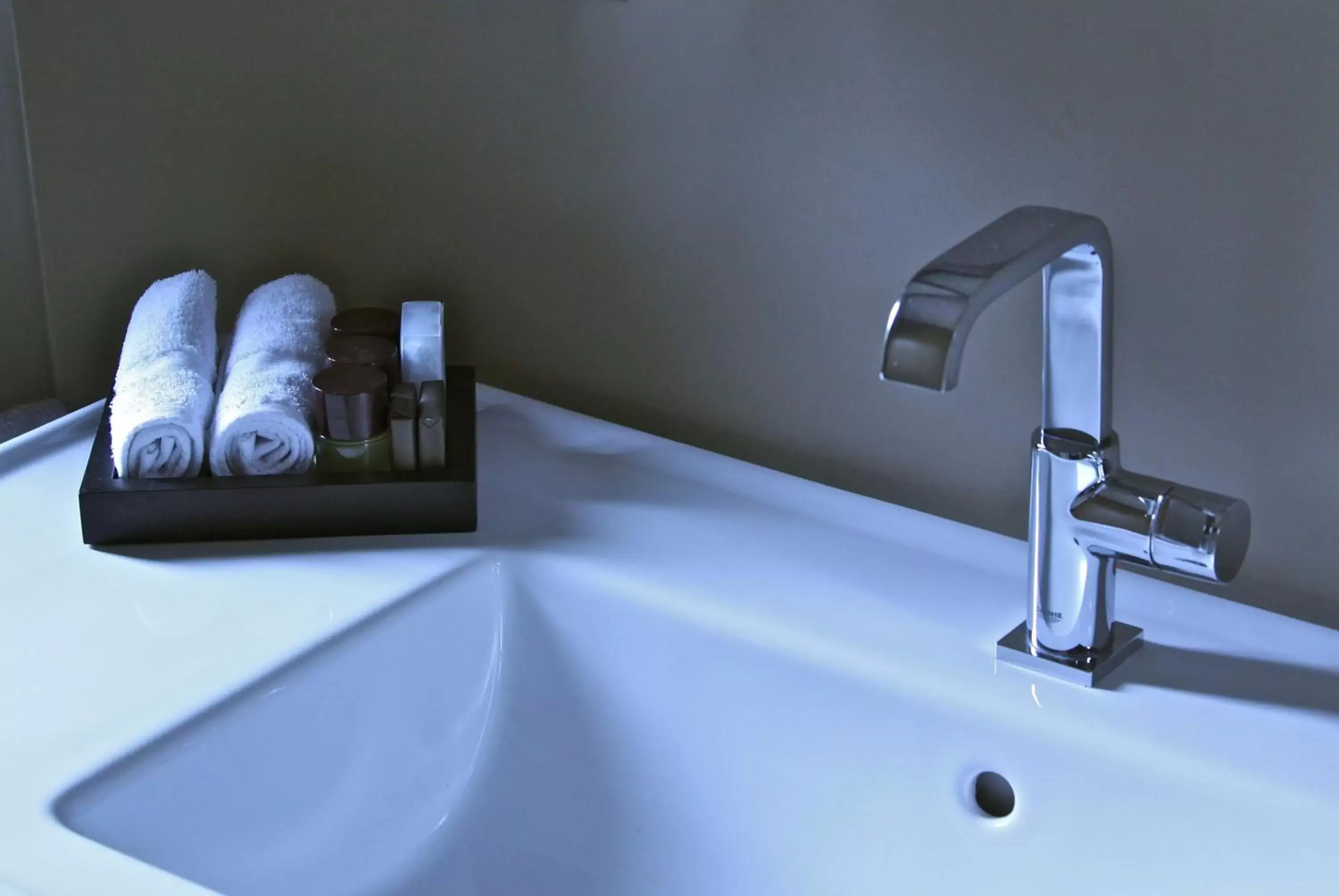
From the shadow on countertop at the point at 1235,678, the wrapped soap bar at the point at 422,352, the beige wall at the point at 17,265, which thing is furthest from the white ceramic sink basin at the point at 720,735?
the beige wall at the point at 17,265

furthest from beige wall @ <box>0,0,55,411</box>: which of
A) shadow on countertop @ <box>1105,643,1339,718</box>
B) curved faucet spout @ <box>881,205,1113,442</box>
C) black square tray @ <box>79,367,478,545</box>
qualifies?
shadow on countertop @ <box>1105,643,1339,718</box>

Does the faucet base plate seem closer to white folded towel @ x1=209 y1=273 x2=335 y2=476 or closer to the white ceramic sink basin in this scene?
the white ceramic sink basin

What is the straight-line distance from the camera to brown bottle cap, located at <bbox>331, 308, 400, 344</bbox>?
977mm

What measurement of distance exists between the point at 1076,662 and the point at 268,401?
1.66 feet

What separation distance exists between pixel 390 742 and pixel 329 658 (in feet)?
0.22

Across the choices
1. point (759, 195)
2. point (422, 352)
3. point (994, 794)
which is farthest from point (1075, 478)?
point (422, 352)

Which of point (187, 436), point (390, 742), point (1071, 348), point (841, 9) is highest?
point (841, 9)

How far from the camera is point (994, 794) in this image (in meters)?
0.76

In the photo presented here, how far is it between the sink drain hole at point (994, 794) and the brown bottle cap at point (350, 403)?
0.42 meters

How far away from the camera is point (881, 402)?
0.93m

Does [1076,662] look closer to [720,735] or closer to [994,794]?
[994,794]

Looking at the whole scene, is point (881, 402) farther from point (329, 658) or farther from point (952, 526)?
point (329, 658)

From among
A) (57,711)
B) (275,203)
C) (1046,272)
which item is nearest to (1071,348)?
(1046,272)

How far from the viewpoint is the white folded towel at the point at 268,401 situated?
88cm
